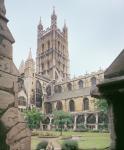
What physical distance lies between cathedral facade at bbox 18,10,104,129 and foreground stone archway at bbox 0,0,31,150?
5126 centimetres

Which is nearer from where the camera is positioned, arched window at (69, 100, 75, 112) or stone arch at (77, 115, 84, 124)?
stone arch at (77, 115, 84, 124)

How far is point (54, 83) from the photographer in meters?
93.7

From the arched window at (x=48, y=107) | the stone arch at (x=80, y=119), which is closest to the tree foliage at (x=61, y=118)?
the stone arch at (x=80, y=119)

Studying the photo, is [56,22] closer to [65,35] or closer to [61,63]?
[65,35]

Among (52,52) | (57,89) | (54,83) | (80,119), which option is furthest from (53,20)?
(80,119)

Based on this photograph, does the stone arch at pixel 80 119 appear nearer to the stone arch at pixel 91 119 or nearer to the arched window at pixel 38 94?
the stone arch at pixel 91 119

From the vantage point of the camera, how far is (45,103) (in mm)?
82875

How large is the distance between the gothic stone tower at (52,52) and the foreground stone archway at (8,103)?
96093 millimetres

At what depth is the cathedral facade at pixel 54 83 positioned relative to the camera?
74.8 meters

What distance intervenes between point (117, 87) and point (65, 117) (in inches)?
2344

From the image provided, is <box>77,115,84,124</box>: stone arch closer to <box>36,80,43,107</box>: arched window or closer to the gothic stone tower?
<box>36,80,43,107</box>: arched window

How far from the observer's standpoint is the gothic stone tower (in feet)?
344

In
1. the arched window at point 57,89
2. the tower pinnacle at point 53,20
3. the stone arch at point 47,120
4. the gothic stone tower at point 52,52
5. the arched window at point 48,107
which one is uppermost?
the tower pinnacle at point 53,20

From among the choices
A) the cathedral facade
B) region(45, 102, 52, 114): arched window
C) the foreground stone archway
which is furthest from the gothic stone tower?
the foreground stone archway
